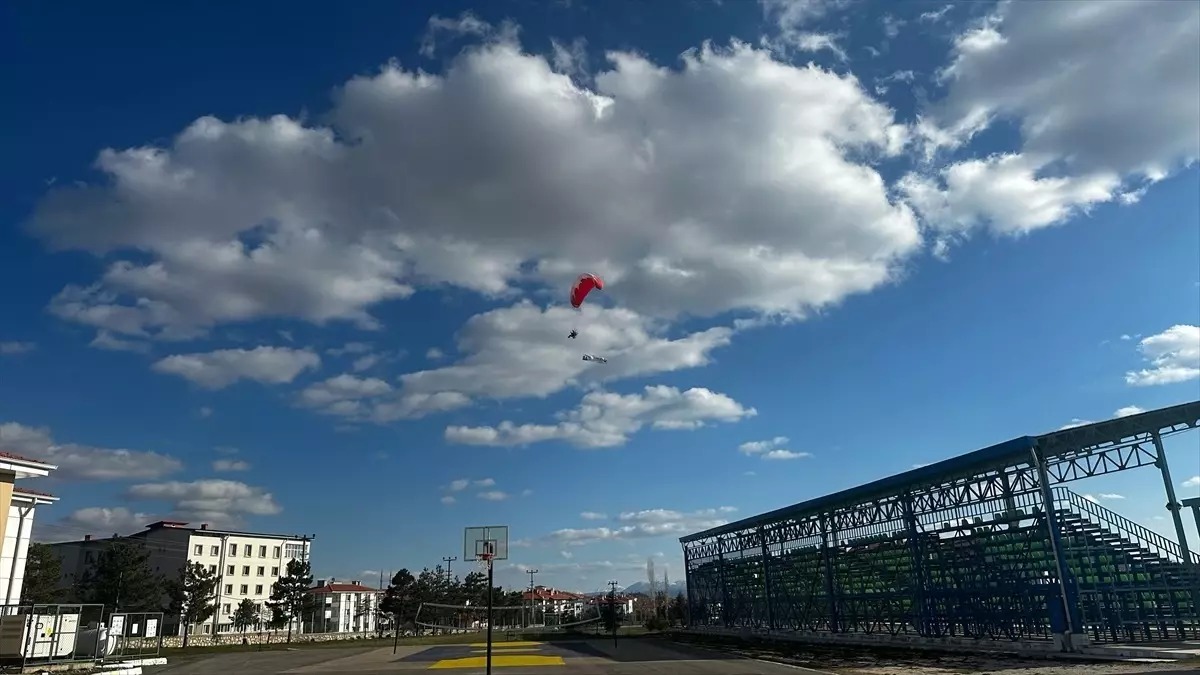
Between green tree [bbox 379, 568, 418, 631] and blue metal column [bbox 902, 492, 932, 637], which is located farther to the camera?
green tree [bbox 379, 568, 418, 631]

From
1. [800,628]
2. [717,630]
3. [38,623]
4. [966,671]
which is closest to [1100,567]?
[966,671]

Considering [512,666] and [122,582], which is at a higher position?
[122,582]

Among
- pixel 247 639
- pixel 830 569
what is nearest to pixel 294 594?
pixel 247 639

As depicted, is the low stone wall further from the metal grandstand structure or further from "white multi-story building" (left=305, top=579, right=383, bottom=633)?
the metal grandstand structure

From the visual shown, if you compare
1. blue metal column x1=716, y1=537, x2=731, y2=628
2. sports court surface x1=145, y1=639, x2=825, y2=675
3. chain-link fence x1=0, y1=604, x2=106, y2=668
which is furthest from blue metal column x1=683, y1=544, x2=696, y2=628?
chain-link fence x1=0, y1=604, x2=106, y2=668

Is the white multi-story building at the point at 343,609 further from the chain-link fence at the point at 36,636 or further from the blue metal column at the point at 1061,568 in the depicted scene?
the blue metal column at the point at 1061,568

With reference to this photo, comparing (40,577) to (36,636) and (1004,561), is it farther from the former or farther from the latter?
(1004,561)

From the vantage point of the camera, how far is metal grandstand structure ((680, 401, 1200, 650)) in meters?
24.7

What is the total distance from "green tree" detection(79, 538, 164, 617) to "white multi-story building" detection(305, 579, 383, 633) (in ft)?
141

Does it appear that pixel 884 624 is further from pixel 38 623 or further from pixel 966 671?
pixel 38 623

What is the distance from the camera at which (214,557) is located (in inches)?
3246

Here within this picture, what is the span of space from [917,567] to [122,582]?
183 ft

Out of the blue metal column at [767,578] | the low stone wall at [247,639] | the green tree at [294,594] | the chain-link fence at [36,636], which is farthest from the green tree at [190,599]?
the blue metal column at [767,578]

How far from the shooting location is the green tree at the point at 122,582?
2140 inches
